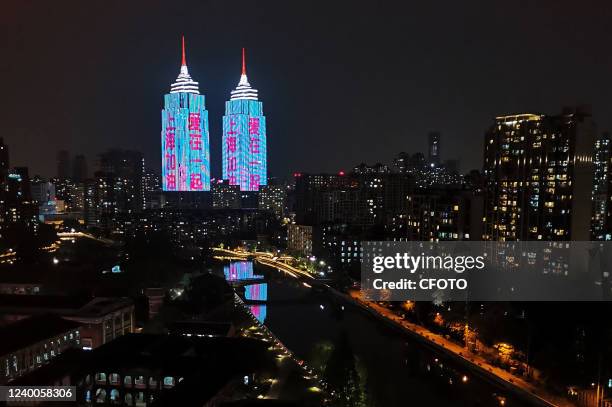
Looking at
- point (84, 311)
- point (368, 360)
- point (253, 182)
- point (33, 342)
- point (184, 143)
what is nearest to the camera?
point (33, 342)

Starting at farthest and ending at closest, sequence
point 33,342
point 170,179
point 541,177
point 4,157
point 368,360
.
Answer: point 170,179 < point 4,157 < point 541,177 < point 368,360 < point 33,342

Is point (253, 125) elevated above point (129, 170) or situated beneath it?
elevated above

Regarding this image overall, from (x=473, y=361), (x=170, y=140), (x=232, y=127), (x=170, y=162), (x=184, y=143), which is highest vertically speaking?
(x=232, y=127)

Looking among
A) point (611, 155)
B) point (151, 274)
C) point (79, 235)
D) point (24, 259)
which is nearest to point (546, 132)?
point (611, 155)

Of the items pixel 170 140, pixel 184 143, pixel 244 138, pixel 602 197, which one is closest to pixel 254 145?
pixel 244 138

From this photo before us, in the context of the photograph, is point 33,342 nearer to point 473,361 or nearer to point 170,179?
point 473,361

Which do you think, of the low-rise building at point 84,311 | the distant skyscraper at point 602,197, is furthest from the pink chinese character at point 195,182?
the low-rise building at point 84,311

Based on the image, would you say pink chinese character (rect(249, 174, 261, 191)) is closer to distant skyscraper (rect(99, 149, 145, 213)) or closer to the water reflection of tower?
distant skyscraper (rect(99, 149, 145, 213))
